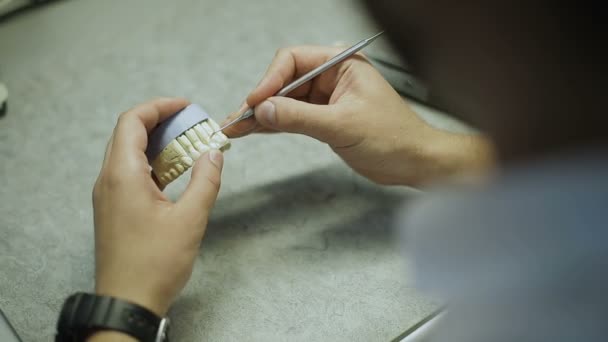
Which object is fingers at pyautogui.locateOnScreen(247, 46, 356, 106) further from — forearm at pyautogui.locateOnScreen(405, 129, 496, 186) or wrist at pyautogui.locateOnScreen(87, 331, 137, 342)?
wrist at pyautogui.locateOnScreen(87, 331, 137, 342)

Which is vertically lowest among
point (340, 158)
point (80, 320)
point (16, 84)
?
point (340, 158)

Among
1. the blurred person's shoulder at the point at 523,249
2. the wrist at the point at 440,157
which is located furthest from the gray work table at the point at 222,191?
the blurred person's shoulder at the point at 523,249

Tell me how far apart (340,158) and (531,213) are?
52cm

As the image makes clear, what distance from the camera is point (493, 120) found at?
358 millimetres

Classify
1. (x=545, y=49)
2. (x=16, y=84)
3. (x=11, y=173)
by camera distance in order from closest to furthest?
(x=545, y=49)
(x=11, y=173)
(x=16, y=84)

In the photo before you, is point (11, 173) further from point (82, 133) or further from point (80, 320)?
point (80, 320)

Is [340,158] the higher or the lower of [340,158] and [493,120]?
the lower

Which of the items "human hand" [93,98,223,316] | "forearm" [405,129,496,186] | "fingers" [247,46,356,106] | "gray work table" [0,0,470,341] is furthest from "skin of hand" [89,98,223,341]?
"forearm" [405,129,496,186]

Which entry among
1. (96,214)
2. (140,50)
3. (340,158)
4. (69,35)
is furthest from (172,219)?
(69,35)

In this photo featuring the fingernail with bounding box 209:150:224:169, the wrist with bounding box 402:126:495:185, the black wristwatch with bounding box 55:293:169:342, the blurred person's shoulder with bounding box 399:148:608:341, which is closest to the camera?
the blurred person's shoulder with bounding box 399:148:608:341

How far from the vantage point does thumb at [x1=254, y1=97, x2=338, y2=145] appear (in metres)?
0.71

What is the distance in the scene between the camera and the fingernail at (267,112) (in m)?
0.72

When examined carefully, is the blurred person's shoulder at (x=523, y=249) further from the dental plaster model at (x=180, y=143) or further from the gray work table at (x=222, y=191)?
the dental plaster model at (x=180, y=143)

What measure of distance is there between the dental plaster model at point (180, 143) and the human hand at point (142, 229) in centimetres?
4
